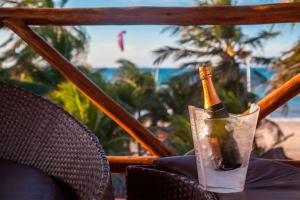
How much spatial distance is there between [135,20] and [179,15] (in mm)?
178

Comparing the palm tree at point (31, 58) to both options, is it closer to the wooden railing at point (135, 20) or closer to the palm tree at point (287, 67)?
the palm tree at point (287, 67)

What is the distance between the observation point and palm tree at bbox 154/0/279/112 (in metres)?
11.6

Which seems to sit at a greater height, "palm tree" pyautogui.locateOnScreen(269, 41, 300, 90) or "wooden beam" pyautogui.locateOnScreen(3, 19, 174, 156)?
"palm tree" pyautogui.locateOnScreen(269, 41, 300, 90)

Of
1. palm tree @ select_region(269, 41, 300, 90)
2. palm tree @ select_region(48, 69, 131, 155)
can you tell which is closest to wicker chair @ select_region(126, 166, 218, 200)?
palm tree @ select_region(48, 69, 131, 155)

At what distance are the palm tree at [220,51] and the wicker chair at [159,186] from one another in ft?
33.1

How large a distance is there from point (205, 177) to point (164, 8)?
38.2 inches

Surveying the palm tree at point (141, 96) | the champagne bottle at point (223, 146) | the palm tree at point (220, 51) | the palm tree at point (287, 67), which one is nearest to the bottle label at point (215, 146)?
the champagne bottle at point (223, 146)

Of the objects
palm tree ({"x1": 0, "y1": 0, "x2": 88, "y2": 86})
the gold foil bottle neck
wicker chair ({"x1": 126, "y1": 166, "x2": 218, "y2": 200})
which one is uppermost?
palm tree ({"x1": 0, "y1": 0, "x2": 88, "y2": 86})

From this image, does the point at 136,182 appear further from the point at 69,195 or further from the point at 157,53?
the point at 157,53

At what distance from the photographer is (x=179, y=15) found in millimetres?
1812

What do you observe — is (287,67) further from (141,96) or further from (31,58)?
(31,58)

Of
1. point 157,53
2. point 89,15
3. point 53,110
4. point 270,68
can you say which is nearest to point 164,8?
point 89,15

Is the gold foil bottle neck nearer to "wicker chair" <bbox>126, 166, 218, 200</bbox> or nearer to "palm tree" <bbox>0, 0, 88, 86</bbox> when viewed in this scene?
"wicker chair" <bbox>126, 166, 218, 200</bbox>

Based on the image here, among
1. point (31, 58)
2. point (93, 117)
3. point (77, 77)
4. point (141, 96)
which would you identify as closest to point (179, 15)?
point (77, 77)
